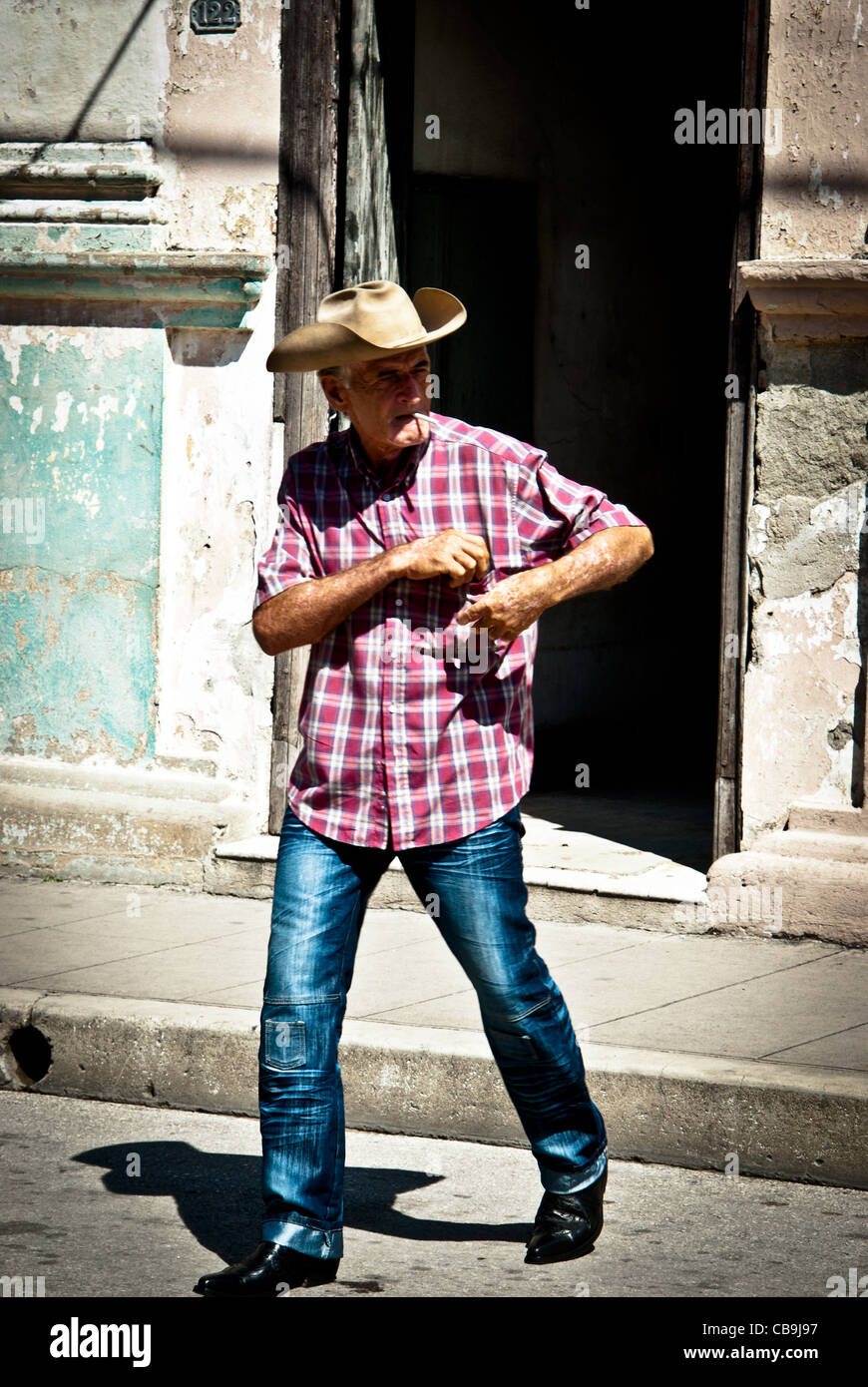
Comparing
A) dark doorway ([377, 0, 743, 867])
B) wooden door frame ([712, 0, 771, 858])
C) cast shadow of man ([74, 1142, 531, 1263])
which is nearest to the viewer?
cast shadow of man ([74, 1142, 531, 1263])

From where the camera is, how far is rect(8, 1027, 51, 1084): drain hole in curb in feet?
18.6

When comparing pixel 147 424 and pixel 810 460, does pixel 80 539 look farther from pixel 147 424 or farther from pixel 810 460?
pixel 810 460

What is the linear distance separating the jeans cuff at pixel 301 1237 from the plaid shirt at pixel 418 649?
80 cm

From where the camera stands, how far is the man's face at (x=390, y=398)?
388cm

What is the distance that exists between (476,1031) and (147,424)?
3.31m

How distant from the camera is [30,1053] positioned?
18.8ft

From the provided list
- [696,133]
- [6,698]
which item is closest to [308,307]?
[6,698]

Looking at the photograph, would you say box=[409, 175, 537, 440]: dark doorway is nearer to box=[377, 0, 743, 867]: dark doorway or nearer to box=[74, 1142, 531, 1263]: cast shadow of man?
box=[377, 0, 743, 867]: dark doorway

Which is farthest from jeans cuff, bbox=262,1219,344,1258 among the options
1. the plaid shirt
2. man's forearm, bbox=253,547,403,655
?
man's forearm, bbox=253,547,403,655

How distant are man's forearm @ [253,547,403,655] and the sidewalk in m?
1.68

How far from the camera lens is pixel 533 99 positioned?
9.22m

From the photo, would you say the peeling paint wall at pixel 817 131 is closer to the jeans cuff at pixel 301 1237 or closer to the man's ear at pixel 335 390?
the man's ear at pixel 335 390

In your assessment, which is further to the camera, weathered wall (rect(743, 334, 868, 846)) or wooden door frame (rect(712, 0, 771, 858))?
wooden door frame (rect(712, 0, 771, 858))

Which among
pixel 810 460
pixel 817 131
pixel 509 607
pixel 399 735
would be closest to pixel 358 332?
pixel 509 607
